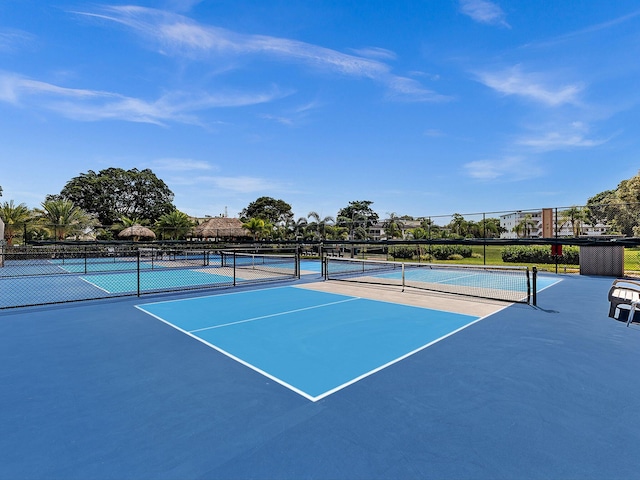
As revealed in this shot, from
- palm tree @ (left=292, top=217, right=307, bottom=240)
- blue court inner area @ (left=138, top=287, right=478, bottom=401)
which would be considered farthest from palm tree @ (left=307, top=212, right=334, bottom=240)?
blue court inner area @ (left=138, top=287, right=478, bottom=401)

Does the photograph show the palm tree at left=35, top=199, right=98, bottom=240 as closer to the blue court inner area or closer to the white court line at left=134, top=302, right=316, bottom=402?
the blue court inner area

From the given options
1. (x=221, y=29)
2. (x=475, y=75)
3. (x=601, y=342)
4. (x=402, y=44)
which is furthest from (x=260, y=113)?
(x=601, y=342)

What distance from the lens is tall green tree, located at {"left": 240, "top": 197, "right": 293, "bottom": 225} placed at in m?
61.7

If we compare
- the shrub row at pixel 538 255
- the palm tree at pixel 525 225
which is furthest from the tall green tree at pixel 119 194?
the palm tree at pixel 525 225

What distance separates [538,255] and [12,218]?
137 ft

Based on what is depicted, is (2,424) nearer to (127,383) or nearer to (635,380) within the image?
(127,383)

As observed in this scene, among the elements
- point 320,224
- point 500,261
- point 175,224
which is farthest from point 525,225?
point 175,224

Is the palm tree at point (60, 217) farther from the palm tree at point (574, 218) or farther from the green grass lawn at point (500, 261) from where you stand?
the palm tree at point (574, 218)

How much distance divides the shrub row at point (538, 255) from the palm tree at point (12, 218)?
130 feet

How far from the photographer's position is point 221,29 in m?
13.4

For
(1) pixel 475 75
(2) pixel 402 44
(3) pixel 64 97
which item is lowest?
(3) pixel 64 97

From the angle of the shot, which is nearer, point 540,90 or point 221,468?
point 221,468

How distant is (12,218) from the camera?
1102 inches

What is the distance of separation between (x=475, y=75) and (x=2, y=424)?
63.0ft
